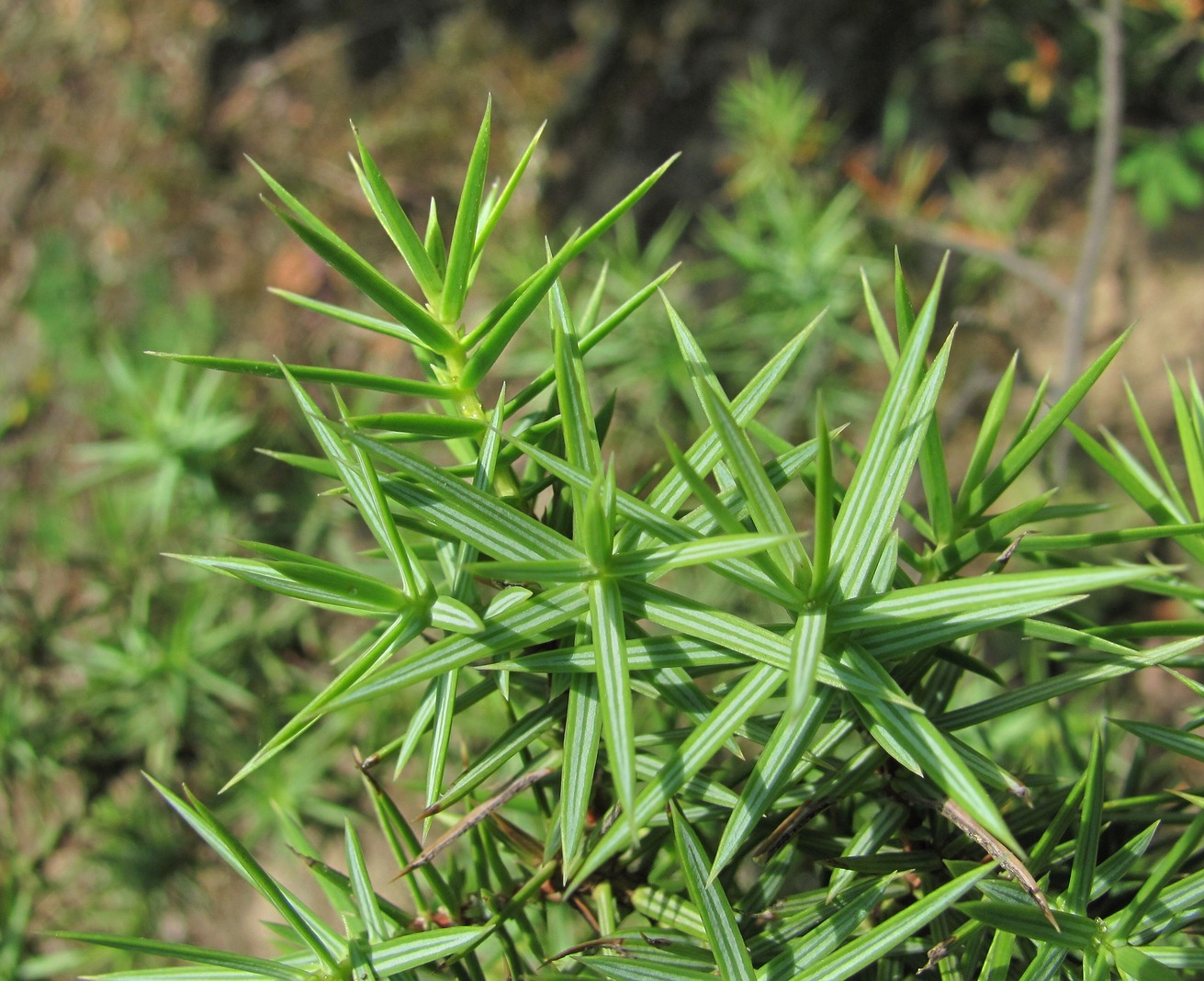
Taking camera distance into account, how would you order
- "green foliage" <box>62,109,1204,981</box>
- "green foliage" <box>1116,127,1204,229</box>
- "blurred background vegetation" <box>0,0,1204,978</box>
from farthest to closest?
"green foliage" <box>1116,127,1204,229</box>, "blurred background vegetation" <box>0,0,1204,978</box>, "green foliage" <box>62,109,1204,981</box>

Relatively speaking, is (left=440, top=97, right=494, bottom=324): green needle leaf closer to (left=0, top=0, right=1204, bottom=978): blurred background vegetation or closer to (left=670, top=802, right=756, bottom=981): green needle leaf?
(left=670, top=802, right=756, bottom=981): green needle leaf

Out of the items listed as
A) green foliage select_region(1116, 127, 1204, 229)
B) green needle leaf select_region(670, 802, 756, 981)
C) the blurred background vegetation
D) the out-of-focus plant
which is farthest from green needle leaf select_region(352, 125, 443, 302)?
green foliage select_region(1116, 127, 1204, 229)

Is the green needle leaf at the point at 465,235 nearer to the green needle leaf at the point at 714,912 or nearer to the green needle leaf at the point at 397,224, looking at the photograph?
the green needle leaf at the point at 397,224

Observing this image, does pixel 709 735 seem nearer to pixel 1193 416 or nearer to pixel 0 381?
pixel 1193 416

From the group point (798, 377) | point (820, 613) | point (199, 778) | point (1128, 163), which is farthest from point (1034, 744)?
point (199, 778)

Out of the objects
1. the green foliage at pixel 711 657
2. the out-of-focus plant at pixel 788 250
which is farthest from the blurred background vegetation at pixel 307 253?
the green foliage at pixel 711 657

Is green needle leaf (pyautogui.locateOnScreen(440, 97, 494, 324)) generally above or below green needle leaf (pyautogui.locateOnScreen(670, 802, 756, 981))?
above

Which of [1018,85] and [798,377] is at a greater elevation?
[1018,85]
